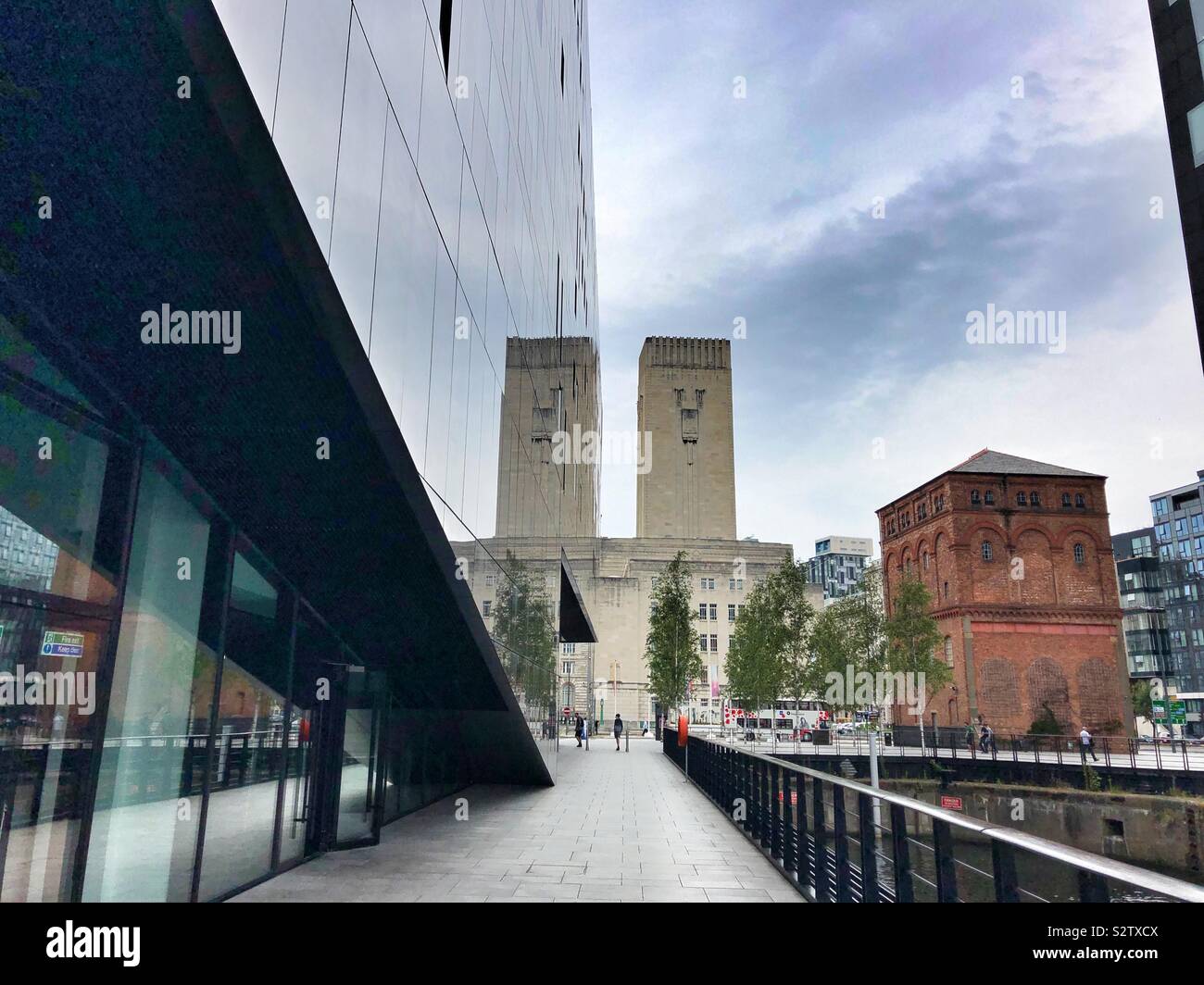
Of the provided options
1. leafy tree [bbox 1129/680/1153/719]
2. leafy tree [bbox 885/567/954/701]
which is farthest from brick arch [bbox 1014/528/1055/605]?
leafy tree [bbox 1129/680/1153/719]

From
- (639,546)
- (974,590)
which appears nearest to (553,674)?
(974,590)

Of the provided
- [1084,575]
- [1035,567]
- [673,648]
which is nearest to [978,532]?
[1035,567]

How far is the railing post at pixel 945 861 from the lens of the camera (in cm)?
443

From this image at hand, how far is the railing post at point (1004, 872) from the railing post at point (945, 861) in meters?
0.67

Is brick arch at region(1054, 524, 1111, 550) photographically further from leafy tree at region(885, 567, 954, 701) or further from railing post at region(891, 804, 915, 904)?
railing post at region(891, 804, 915, 904)

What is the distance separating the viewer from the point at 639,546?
275ft

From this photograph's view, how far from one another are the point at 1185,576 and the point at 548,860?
347ft

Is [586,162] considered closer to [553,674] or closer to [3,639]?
[553,674]

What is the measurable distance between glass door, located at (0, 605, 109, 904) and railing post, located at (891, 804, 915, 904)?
5.14 m

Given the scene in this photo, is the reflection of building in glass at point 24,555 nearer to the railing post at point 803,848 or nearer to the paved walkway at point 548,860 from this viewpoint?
the paved walkway at point 548,860

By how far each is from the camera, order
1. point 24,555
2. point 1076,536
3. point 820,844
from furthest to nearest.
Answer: point 1076,536 < point 820,844 < point 24,555

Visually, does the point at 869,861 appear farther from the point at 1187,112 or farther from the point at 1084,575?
the point at 1084,575

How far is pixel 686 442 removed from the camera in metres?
96.1
